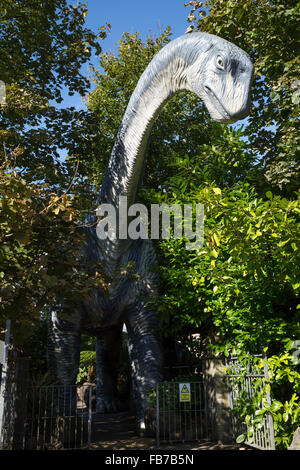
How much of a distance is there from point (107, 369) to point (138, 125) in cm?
660

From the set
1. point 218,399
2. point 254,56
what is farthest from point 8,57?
point 218,399

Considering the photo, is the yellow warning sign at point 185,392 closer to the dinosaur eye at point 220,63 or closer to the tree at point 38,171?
the tree at point 38,171

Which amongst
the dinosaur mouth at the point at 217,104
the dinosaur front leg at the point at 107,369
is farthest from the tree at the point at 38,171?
the dinosaur front leg at the point at 107,369

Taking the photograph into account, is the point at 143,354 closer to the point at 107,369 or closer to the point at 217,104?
Result: the point at 107,369

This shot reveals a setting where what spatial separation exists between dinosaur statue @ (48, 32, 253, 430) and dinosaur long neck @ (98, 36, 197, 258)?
0.03 ft

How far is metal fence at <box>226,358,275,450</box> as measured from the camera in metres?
4.72

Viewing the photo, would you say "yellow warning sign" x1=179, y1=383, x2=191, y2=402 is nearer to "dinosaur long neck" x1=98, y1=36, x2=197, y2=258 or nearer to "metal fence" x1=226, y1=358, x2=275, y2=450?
"metal fence" x1=226, y1=358, x2=275, y2=450

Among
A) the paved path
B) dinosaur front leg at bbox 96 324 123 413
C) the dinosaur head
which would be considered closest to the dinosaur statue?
the dinosaur head

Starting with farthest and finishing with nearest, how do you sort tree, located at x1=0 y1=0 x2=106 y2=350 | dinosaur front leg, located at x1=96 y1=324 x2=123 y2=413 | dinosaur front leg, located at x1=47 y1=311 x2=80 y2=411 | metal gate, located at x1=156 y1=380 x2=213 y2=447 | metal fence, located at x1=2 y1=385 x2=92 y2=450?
dinosaur front leg, located at x1=96 y1=324 x2=123 y2=413, dinosaur front leg, located at x1=47 y1=311 x2=80 y2=411, metal gate, located at x1=156 y1=380 x2=213 y2=447, metal fence, located at x1=2 y1=385 x2=92 y2=450, tree, located at x1=0 y1=0 x2=106 y2=350

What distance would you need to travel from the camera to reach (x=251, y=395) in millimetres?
5312

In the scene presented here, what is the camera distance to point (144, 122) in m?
5.70

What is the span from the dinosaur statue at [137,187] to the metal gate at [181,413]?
31cm

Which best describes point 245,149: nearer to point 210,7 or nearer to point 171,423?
point 210,7

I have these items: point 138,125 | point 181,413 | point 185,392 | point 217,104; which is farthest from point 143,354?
point 217,104
